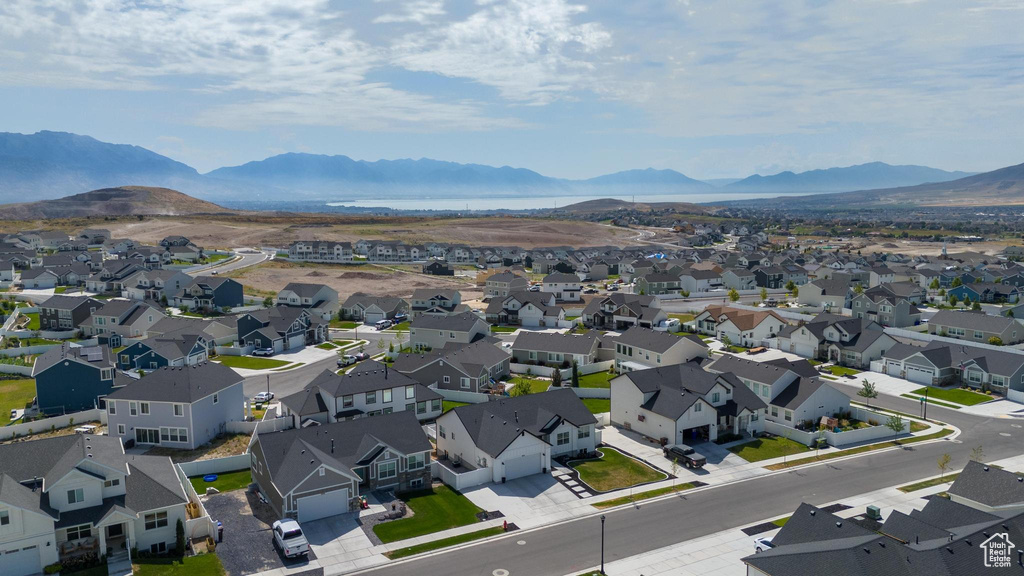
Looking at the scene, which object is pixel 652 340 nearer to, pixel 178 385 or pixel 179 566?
pixel 178 385

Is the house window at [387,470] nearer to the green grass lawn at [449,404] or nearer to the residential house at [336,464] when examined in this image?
the residential house at [336,464]

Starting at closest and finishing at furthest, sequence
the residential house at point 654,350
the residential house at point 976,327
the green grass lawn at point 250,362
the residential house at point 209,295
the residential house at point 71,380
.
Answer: the residential house at point 71,380, the residential house at point 654,350, the green grass lawn at point 250,362, the residential house at point 976,327, the residential house at point 209,295

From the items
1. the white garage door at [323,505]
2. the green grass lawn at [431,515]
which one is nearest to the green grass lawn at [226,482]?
the white garage door at [323,505]

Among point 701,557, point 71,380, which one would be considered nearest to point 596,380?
point 701,557

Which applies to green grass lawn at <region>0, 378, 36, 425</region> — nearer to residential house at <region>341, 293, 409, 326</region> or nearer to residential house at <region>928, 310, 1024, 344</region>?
residential house at <region>341, 293, 409, 326</region>

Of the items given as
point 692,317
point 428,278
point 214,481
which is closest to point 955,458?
point 214,481

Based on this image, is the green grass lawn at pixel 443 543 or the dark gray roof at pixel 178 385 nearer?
the green grass lawn at pixel 443 543

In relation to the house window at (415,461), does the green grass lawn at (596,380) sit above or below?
below

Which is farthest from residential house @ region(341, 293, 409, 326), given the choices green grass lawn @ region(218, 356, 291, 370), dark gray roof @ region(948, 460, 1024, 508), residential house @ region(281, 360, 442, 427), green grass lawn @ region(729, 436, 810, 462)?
dark gray roof @ region(948, 460, 1024, 508)
